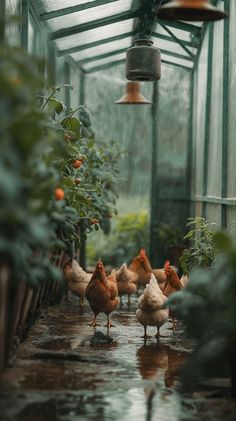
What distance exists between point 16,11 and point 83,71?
5530mm

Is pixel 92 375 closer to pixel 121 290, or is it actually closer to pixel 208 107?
pixel 121 290

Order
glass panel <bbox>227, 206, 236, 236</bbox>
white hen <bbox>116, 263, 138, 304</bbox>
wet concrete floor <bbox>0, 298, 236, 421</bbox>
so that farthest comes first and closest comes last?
white hen <bbox>116, 263, 138, 304</bbox>, glass panel <bbox>227, 206, 236, 236</bbox>, wet concrete floor <bbox>0, 298, 236, 421</bbox>

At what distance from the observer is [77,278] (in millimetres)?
8781

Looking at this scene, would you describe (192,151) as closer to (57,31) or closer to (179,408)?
(57,31)

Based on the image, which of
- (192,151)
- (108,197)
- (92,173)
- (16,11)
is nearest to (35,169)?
(16,11)

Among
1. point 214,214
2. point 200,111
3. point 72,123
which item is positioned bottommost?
point 214,214

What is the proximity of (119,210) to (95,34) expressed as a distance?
332cm

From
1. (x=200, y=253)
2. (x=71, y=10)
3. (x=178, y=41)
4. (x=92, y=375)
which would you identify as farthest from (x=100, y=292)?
(x=178, y=41)

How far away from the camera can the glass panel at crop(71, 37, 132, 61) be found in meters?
12.1

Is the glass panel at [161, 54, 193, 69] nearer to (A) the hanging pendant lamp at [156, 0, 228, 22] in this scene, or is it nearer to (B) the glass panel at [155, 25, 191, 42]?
(B) the glass panel at [155, 25, 191, 42]

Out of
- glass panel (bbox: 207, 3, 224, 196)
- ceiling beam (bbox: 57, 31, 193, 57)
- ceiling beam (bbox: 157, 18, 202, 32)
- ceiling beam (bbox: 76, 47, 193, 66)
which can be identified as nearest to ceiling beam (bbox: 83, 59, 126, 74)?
ceiling beam (bbox: 76, 47, 193, 66)

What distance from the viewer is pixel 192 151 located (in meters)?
12.9

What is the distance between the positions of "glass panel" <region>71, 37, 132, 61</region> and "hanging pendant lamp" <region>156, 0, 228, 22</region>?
20.9 feet

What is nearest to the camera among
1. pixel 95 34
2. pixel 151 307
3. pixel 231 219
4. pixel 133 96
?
pixel 151 307
